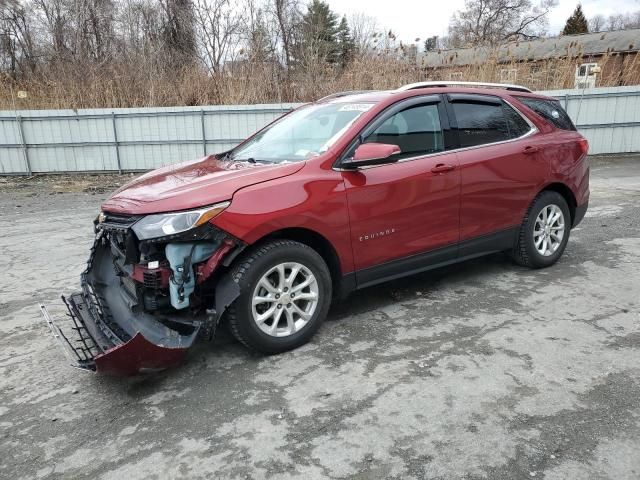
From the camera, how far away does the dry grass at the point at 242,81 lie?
46.4ft

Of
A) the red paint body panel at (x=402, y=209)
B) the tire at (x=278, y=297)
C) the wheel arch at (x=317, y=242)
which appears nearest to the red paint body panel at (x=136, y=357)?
the tire at (x=278, y=297)

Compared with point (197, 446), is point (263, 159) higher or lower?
higher

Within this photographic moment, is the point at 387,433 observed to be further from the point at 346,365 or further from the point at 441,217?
the point at 441,217

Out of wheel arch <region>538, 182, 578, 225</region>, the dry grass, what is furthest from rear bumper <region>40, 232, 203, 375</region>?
the dry grass

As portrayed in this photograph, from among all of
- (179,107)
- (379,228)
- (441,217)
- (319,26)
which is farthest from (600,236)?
(319,26)

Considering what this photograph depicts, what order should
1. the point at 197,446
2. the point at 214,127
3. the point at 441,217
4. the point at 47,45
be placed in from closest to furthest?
the point at 197,446, the point at 441,217, the point at 214,127, the point at 47,45

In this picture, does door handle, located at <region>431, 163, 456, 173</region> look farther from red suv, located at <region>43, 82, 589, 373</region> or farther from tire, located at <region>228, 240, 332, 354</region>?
tire, located at <region>228, 240, 332, 354</region>

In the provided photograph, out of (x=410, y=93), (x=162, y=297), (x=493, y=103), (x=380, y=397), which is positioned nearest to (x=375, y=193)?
(x=410, y=93)

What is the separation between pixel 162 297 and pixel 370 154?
1.71 m

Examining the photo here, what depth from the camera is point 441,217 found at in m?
4.12

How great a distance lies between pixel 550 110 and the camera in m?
5.10

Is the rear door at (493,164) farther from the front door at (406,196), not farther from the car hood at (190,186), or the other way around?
the car hood at (190,186)

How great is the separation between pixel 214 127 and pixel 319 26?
8.06 metres

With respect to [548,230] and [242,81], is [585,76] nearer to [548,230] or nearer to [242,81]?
[242,81]
